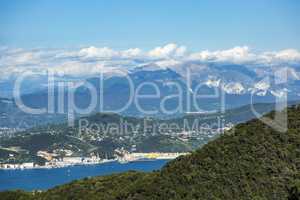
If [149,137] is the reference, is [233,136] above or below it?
above

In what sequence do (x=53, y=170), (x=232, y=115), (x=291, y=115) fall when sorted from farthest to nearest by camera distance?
1. (x=232, y=115)
2. (x=53, y=170)
3. (x=291, y=115)

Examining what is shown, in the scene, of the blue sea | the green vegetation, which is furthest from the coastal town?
the green vegetation

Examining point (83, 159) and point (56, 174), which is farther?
point (83, 159)

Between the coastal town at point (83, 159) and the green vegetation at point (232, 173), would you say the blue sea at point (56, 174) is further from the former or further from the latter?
the green vegetation at point (232, 173)

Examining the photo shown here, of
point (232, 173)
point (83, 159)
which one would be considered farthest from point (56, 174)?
point (232, 173)

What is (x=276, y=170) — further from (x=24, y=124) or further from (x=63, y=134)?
(x=24, y=124)

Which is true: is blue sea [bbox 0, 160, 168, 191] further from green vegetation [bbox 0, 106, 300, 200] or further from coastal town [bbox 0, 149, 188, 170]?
green vegetation [bbox 0, 106, 300, 200]

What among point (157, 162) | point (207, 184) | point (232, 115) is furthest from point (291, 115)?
point (232, 115)

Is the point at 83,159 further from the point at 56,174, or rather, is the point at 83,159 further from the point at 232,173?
the point at 232,173
